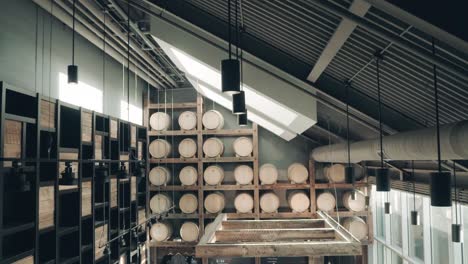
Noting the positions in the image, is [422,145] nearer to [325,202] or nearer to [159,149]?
[325,202]

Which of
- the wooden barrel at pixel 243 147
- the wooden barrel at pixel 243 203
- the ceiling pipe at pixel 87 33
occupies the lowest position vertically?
the wooden barrel at pixel 243 203

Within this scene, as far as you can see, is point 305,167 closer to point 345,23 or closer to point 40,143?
point 40,143

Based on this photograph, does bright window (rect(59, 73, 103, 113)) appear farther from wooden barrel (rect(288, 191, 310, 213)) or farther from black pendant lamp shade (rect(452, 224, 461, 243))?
black pendant lamp shade (rect(452, 224, 461, 243))

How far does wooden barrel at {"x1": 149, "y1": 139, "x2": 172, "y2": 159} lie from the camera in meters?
8.98

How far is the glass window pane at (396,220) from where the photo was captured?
8430mm

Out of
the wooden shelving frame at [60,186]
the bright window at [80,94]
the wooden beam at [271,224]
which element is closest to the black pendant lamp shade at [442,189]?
the wooden shelving frame at [60,186]

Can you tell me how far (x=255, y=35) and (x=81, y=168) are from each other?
2909 mm

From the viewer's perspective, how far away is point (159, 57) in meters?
7.79

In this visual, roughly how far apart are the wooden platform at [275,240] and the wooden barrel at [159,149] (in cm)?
249

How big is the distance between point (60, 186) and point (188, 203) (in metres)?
4.07

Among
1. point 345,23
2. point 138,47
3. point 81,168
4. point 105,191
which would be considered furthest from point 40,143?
point 345,23

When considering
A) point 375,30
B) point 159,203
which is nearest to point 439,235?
point 159,203

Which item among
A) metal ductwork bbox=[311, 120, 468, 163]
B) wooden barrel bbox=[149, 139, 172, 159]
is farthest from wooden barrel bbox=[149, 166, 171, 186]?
metal ductwork bbox=[311, 120, 468, 163]

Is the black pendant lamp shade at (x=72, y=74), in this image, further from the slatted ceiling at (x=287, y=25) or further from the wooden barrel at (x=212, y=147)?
the wooden barrel at (x=212, y=147)
